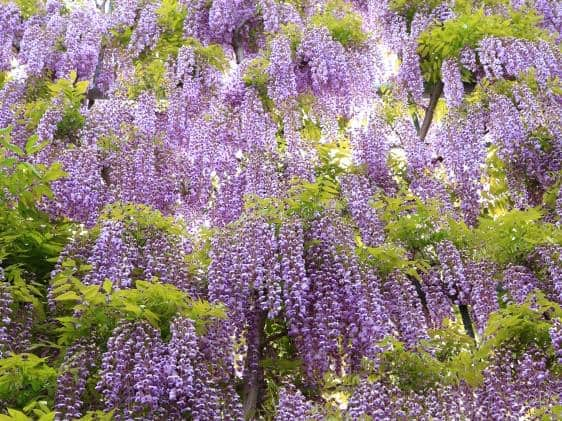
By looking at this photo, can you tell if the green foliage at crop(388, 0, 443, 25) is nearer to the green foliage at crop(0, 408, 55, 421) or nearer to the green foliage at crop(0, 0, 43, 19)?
the green foliage at crop(0, 0, 43, 19)

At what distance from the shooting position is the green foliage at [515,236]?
640 cm

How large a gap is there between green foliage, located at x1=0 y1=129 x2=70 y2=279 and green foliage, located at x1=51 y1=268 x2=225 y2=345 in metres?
0.66

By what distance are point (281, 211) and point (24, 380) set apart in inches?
97.7

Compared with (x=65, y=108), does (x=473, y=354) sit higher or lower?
lower

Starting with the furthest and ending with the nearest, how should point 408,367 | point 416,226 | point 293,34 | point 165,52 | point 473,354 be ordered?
1. point 165,52
2. point 293,34
3. point 416,226
4. point 473,354
5. point 408,367

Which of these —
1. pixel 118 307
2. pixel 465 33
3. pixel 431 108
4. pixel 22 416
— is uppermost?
pixel 465 33

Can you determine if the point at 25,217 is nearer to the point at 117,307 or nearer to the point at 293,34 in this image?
the point at 117,307

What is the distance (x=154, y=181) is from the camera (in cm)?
780

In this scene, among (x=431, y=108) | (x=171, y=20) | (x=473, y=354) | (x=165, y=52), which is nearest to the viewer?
(x=473, y=354)

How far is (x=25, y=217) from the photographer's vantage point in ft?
19.9

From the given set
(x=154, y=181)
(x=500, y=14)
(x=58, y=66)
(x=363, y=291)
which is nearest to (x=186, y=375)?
(x=363, y=291)

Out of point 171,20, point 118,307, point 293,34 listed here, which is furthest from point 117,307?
point 171,20

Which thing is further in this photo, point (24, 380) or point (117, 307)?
point (117, 307)

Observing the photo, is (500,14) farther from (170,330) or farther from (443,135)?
(170,330)
